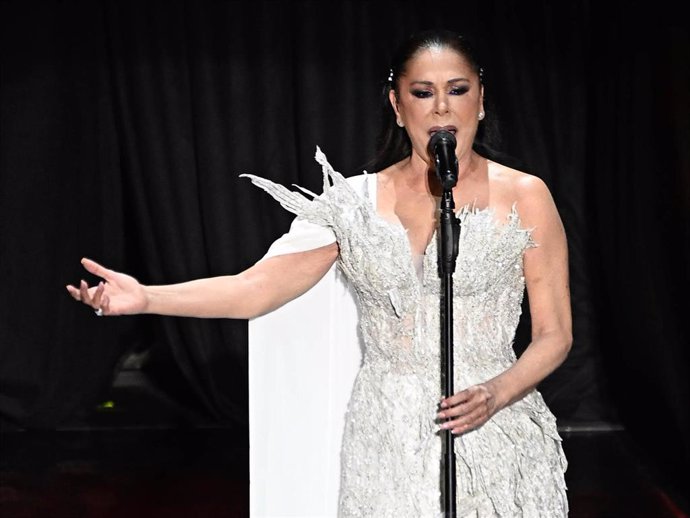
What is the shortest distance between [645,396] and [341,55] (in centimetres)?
211

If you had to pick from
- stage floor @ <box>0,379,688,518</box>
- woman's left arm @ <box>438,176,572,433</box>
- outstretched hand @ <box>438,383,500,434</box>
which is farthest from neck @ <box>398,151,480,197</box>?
stage floor @ <box>0,379,688,518</box>

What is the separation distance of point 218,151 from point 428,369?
3679 mm

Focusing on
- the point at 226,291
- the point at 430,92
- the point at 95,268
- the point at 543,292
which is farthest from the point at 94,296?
the point at 543,292

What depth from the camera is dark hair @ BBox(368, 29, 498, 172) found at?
2.47 metres

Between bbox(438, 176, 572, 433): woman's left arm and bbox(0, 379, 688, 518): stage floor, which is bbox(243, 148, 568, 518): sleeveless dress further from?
bbox(0, 379, 688, 518): stage floor

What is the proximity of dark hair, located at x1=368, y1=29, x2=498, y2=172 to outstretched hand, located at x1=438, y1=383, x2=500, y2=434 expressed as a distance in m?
0.68

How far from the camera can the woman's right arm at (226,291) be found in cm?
230

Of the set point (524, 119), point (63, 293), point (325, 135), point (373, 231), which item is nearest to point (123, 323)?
point (63, 293)

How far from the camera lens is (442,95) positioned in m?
2.45

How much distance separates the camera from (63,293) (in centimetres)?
622

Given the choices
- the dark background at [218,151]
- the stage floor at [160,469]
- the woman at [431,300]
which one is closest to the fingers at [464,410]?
the woman at [431,300]

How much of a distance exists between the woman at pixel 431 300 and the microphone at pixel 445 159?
353mm

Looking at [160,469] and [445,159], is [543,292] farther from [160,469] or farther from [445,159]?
[160,469]

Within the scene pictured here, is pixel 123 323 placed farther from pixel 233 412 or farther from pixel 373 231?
pixel 373 231
